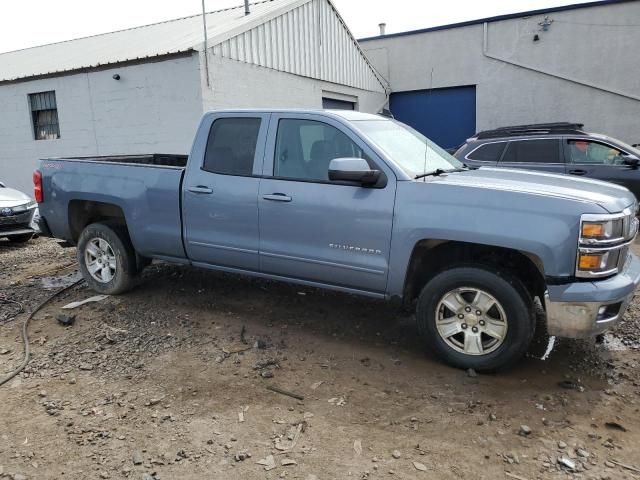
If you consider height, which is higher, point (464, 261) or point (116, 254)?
point (464, 261)

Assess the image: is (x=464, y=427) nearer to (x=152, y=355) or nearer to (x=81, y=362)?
(x=152, y=355)

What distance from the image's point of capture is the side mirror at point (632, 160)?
8.51 meters

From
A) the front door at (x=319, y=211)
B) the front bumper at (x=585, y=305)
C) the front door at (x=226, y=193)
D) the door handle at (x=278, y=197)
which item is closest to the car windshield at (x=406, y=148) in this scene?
the front door at (x=319, y=211)

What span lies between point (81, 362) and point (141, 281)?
1.78 meters

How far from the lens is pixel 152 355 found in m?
4.32

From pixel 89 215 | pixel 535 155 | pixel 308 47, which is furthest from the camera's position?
pixel 308 47

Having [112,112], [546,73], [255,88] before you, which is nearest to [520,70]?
[546,73]

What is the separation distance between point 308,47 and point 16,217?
7991 millimetres

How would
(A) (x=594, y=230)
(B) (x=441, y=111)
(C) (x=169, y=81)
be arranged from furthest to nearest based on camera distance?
1. (B) (x=441, y=111)
2. (C) (x=169, y=81)
3. (A) (x=594, y=230)

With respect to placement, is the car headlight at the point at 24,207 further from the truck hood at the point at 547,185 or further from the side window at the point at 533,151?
the side window at the point at 533,151

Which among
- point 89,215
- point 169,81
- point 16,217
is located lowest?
point 16,217

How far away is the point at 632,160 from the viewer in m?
8.52

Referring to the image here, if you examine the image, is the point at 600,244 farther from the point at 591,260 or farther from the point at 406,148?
the point at 406,148

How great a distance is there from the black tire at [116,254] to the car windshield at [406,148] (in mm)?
2918
